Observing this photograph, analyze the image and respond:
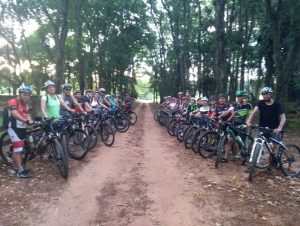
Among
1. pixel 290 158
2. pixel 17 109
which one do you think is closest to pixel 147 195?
pixel 17 109

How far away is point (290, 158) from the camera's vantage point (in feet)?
26.8

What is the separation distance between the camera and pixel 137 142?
1280 centimetres

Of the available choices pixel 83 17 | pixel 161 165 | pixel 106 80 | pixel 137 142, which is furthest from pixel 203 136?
pixel 106 80

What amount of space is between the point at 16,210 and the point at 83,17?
20.1 meters

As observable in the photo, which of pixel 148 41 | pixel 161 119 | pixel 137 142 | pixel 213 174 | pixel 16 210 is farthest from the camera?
pixel 148 41

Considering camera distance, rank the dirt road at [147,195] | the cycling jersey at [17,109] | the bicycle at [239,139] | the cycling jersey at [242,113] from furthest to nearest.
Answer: the cycling jersey at [242,113]
the bicycle at [239,139]
the cycling jersey at [17,109]
the dirt road at [147,195]

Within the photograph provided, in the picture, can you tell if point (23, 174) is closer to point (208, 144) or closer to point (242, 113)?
point (208, 144)

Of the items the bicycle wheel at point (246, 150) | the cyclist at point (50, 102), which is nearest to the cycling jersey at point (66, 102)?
the cyclist at point (50, 102)

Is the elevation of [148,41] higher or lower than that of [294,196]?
higher

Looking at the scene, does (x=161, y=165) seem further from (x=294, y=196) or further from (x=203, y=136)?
(x=294, y=196)

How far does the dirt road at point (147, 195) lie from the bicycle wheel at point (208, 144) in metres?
0.67

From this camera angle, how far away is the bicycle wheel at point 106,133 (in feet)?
38.7

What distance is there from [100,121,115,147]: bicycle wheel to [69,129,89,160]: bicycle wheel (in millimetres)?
2084

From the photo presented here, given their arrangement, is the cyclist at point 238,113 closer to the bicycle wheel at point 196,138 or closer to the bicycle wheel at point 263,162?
the bicycle wheel at point 263,162
